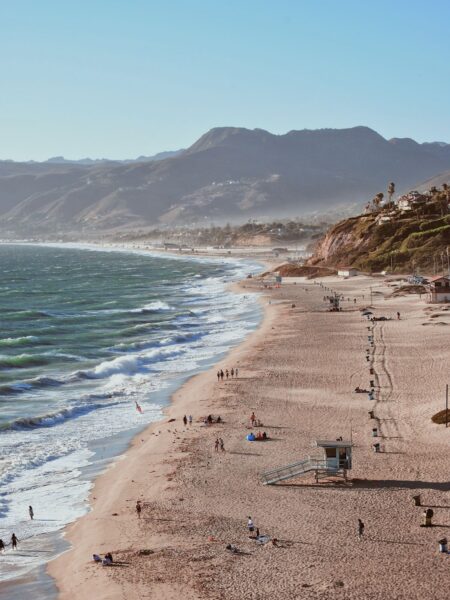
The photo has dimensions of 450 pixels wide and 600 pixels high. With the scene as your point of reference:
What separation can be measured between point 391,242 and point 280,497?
9489cm

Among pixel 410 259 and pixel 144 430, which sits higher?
pixel 410 259

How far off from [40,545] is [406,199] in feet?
413

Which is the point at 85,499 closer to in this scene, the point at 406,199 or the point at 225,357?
the point at 225,357

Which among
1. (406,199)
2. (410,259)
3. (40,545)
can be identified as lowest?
(40,545)

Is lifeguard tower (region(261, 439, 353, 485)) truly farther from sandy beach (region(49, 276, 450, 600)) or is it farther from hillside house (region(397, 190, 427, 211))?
hillside house (region(397, 190, 427, 211))

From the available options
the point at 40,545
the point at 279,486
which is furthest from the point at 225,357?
the point at 40,545

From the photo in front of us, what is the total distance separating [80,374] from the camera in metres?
55.6

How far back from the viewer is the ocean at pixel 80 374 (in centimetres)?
3297

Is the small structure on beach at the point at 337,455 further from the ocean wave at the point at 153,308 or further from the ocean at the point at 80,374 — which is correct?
the ocean wave at the point at 153,308

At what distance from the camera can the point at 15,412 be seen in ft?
150

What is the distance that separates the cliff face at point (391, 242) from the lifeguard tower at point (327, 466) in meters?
78.2

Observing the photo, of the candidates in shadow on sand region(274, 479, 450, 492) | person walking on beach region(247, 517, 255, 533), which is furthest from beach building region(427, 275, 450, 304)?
person walking on beach region(247, 517, 255, 533)

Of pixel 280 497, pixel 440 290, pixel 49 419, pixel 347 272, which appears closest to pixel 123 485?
pixel 280 497

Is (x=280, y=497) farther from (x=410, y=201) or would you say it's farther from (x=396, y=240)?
(x=410, y=201)
